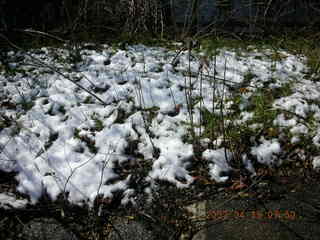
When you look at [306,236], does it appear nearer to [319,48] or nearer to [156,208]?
[156,208]

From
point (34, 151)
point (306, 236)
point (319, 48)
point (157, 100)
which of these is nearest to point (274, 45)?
point (319, 48)

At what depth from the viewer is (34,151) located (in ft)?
6.61

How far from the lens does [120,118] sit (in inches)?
91.4

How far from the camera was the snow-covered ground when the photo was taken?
1805mm
